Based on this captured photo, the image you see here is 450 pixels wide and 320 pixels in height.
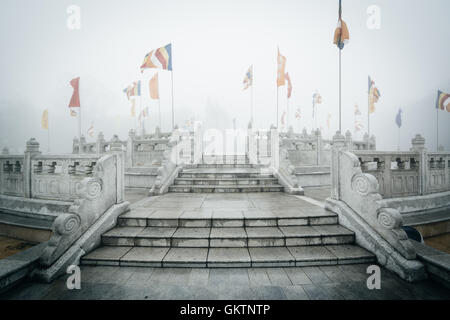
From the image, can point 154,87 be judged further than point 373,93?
No

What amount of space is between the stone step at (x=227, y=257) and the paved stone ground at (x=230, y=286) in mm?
100

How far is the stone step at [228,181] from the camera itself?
7191 millimetres

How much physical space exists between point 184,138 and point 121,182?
6.16 meters

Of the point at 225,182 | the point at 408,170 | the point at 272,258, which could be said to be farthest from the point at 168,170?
the point at 408,170

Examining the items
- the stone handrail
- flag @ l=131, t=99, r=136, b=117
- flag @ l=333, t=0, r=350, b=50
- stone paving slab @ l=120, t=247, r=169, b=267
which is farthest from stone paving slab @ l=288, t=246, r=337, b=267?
flag @ l=131, t=99, r=136, b=117

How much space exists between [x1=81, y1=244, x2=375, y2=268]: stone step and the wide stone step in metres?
4.03

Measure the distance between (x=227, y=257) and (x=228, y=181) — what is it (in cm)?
444

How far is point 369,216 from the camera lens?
3.28m

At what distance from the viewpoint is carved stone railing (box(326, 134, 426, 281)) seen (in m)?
2.71

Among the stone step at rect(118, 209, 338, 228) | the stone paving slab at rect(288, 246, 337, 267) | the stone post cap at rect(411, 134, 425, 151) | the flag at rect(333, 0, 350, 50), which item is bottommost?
the stone paving slab at rect(288, 246, 337, 267)

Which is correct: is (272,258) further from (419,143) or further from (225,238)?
(419,143)

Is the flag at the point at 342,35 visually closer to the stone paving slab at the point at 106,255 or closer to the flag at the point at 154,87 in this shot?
the stone paving slab at the point at 106,255

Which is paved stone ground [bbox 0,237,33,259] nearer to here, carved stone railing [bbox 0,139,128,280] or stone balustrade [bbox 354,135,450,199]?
carved stone railing [bbox 0,139,128,280]
